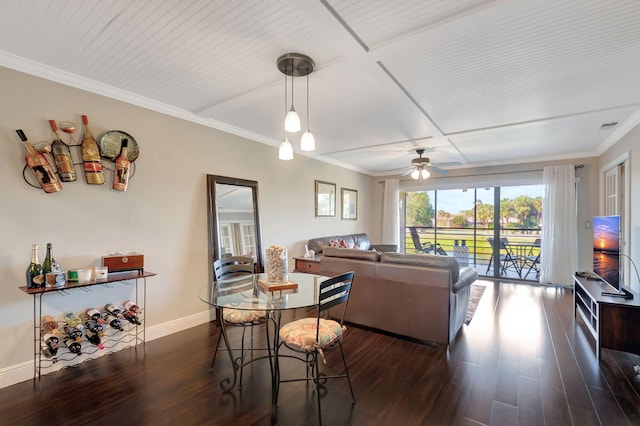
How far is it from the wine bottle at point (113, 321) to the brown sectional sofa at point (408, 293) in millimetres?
2220

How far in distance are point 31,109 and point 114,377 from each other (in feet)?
7.49

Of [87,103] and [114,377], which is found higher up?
[87,103]

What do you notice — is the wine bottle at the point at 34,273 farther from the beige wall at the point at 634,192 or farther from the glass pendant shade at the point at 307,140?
the beige wall at the point at 634,192

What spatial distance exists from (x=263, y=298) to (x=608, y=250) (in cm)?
360

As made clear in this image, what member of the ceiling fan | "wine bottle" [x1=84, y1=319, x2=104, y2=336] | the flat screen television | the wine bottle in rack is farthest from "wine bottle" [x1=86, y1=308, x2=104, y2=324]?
the flat screen television

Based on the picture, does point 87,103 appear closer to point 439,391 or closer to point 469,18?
point 469,18

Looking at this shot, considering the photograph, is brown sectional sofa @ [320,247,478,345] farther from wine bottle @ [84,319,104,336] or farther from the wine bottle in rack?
the wine bottle in rack

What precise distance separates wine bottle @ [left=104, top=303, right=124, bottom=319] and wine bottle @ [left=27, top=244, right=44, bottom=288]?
570mm

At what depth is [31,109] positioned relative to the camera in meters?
2.33

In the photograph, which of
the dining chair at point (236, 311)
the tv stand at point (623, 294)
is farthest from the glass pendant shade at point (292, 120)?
the tv stand at point (623, 294)

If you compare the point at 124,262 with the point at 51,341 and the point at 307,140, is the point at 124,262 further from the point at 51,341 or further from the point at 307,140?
the point at 307,140

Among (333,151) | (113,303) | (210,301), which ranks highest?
(333,151)

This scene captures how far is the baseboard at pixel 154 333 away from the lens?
2.21 meters

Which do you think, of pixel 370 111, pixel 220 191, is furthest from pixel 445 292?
pixel 220 191
